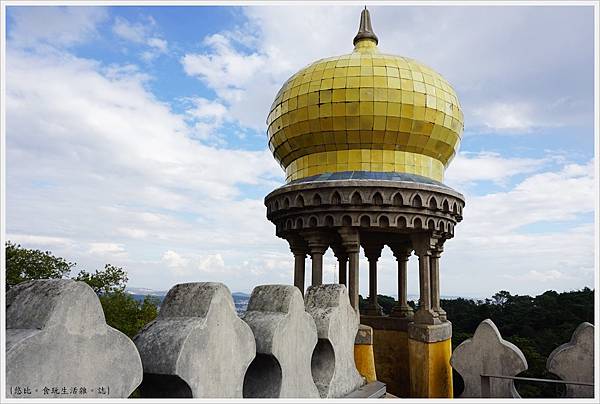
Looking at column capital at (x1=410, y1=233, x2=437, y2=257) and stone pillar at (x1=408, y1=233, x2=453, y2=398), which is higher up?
column capital at (x1=410, y1=233, x2=437, y2=257)

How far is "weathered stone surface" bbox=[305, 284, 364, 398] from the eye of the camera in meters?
6.35

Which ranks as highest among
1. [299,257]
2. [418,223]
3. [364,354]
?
[418,223]

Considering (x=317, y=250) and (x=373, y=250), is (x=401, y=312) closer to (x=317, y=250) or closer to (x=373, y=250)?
(x=373, y=250)

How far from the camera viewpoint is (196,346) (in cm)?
420

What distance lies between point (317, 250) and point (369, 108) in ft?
10.8

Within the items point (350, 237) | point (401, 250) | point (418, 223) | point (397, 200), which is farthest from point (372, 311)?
point (397, 200)

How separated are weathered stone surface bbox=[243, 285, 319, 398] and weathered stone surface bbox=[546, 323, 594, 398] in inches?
142

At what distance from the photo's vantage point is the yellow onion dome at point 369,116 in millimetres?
11891

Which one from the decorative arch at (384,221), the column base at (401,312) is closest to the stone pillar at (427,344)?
the decorative arch at (384,221)

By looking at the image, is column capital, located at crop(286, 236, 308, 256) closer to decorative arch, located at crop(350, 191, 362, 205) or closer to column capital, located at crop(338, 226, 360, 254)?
column capital, located at crop(338, 226, 360, 254)

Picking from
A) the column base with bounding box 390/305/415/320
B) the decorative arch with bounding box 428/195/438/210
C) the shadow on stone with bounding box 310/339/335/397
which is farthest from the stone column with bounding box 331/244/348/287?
the shadow on stone with bounding box 310/339/335/397

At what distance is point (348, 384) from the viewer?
6773 mm

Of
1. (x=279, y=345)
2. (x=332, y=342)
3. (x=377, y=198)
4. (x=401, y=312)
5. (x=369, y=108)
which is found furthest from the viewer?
(x=401, y=312)

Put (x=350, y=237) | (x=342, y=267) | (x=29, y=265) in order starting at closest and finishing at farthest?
(x=350, y=237) → (x=342, y=267) → (x=29, y=265)
